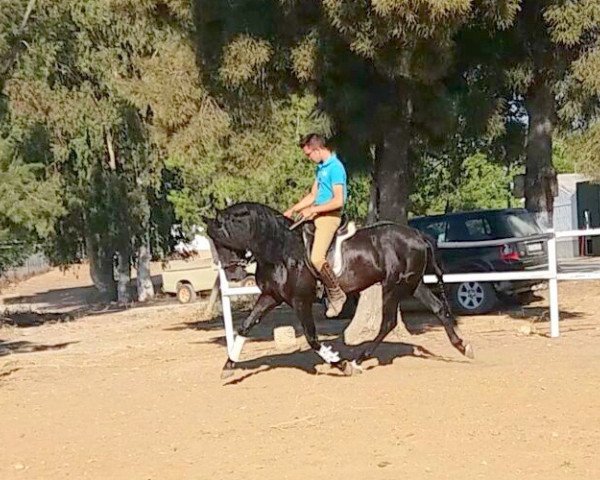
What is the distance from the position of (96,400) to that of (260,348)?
13.3 ft

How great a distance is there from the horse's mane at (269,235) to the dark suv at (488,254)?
25.2 ft

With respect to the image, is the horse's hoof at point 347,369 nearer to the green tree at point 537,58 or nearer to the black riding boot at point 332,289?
the black riding boot at point 332,289

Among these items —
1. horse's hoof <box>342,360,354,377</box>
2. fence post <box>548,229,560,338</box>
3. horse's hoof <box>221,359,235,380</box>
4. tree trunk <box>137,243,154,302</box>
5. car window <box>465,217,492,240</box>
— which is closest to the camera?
horse's hoof <box>342,360,354,377</box>

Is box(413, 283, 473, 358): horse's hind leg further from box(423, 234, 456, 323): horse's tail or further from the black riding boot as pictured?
the black riding boot

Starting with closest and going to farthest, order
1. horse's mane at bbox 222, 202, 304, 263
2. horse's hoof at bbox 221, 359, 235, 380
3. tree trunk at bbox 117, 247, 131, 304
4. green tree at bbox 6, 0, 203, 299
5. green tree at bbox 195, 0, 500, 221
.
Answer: horse's mane at bbox 222, 202, 304, 263
horse's hoof at bbox 221, 359, 235, 380
green tree at bbox 195, 0, 500, 221
green tree at bbox 6, 0, 203, 299
tree trunk at bbox 117, 247, 131, 304

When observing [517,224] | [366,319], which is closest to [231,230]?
[366,319]

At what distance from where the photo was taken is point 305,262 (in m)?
9.93

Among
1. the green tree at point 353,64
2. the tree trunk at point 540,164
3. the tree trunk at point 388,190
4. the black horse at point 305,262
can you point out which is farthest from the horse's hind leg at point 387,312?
the tree trunk at point 540,164

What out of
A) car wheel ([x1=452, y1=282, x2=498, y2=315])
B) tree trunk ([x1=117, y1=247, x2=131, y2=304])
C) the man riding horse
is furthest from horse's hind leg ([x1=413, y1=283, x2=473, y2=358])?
tree trunk ([x1=117, y1=247, x2=131, y2=304])

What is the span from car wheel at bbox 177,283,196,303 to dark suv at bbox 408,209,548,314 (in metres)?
12.1

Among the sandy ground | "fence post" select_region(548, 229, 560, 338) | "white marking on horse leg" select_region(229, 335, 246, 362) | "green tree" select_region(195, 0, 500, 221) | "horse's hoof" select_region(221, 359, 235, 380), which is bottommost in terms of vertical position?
the sandy ground

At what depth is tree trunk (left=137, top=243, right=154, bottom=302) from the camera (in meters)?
31.3

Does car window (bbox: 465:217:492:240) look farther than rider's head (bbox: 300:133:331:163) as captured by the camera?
Yes

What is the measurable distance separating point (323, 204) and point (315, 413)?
2308 millimetres
